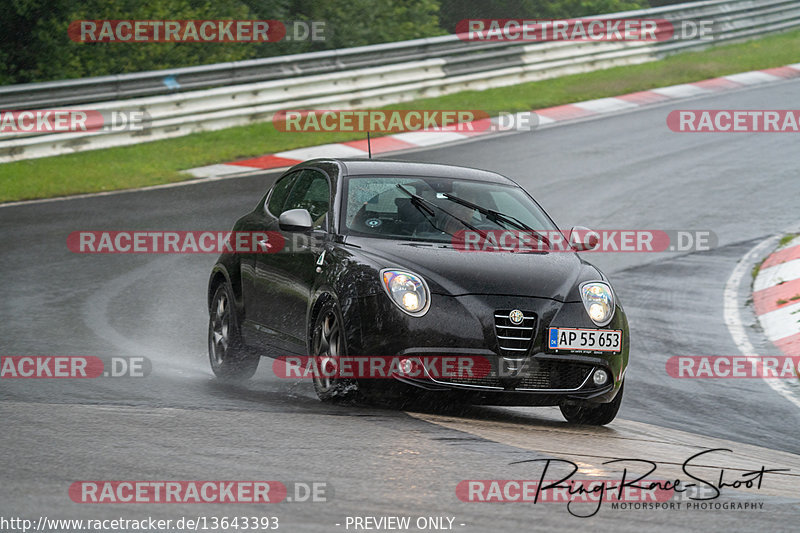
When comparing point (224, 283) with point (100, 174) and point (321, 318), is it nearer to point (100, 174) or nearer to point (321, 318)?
point (321, 318)

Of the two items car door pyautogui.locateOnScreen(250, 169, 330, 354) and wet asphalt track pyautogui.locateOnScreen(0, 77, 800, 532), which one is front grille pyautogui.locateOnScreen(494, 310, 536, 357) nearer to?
wet asphalt track pyautogui.locateOnScreen(0, 77, 800, 532)

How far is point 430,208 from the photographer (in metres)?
7.97

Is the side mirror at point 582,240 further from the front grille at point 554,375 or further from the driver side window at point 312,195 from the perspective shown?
the driver side window at point 312,195

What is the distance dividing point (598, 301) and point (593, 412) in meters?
0.74

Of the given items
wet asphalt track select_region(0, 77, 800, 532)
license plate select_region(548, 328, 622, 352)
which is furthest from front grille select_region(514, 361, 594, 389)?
wet asphalt track select_region(0, 77, 800, 532)

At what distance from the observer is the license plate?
23.3 ft

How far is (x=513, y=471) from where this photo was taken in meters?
5.59

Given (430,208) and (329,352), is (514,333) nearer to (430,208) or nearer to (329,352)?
(329,352)

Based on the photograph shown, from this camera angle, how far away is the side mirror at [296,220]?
7.83 meters

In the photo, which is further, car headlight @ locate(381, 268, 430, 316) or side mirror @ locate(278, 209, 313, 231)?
side mirror @ locate(278, 209, 313, 231)

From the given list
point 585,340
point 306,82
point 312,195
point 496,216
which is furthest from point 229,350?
point 306,82

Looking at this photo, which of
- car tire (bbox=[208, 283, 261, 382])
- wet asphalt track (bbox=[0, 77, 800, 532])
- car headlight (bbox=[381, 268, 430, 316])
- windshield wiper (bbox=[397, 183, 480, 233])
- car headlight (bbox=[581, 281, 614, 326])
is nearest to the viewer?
wet asphalt track (bbox=[0, 77, 800, 532])

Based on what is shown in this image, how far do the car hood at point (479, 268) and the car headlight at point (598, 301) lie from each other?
3.0 inches

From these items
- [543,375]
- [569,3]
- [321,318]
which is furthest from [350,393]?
[569,3]
